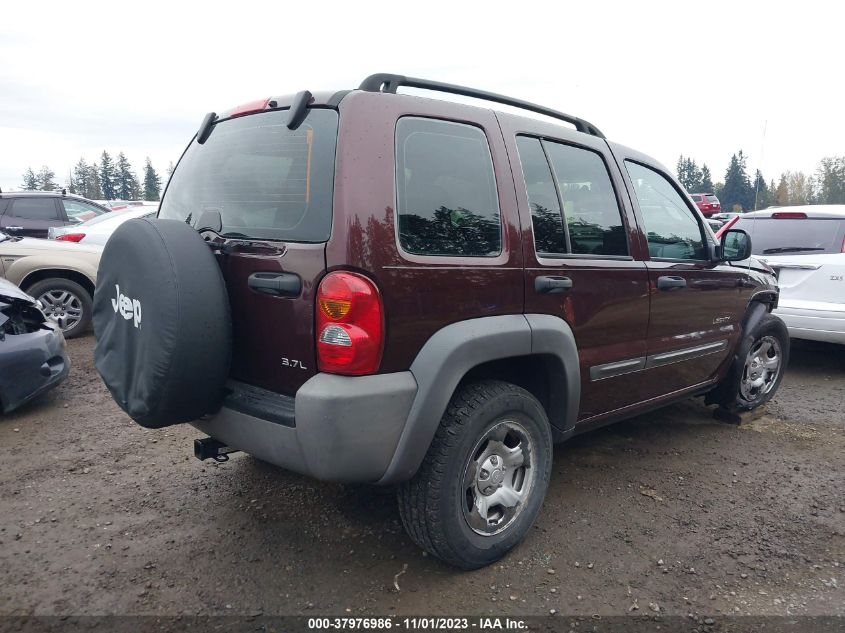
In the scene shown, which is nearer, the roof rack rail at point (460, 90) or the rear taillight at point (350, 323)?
the rear taillight at point (350, 323)

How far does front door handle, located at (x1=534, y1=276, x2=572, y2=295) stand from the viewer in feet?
8.84

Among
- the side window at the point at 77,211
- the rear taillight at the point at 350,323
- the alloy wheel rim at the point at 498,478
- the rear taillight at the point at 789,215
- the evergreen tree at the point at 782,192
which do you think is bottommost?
the alloy wheel rim at the point at 498,478

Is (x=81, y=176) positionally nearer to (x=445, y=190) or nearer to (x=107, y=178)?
(x=107, y=178)

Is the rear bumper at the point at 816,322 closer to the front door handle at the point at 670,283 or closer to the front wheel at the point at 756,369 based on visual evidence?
the front wheel at the point at 756,369

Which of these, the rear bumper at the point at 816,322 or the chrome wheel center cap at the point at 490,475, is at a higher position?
the rear bumper at the point at 816,322

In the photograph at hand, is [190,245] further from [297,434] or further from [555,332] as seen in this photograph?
[555,332]

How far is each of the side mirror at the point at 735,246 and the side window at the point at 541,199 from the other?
1.53 m

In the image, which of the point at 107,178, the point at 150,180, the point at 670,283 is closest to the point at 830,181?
the point at 670,283

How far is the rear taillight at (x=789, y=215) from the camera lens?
18.9ft

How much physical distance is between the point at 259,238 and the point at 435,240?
72cm

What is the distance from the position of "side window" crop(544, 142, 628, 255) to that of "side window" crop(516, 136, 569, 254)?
66 millimetres

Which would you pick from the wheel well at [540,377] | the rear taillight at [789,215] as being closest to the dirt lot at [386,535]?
the wheel well at [540,377]

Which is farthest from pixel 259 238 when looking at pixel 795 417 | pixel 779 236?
pixel 779 236

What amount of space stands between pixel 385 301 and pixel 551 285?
918mm
